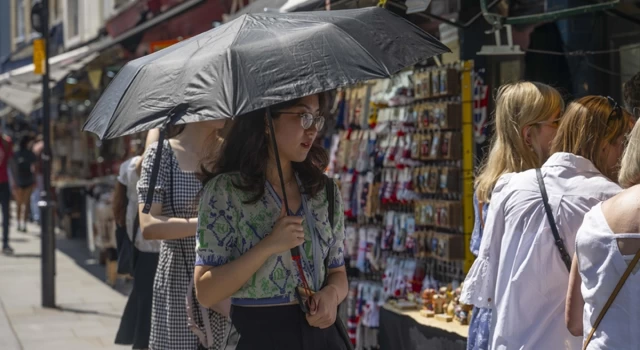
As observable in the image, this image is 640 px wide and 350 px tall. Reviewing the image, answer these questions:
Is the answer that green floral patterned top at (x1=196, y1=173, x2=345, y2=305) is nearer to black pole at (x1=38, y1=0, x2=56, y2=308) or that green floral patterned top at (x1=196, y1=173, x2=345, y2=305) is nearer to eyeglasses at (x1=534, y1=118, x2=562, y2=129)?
eyeglasses at (x1=534, y1=118, x2=562, y2=129)

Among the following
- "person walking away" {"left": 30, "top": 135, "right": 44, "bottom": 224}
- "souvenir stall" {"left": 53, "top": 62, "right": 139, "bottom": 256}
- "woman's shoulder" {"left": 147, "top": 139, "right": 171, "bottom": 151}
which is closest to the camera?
"woman's shoulder" {"left": 147, "top": 139, "right": 171, "bottom": 151}

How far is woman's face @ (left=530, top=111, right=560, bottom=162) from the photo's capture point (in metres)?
3.91

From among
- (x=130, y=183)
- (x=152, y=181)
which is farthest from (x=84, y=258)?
(x=152, y=181)

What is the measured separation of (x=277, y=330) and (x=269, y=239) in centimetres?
29

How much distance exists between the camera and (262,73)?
322 cm

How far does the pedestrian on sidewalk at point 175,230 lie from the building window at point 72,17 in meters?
19.9

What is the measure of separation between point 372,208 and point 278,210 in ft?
13.8

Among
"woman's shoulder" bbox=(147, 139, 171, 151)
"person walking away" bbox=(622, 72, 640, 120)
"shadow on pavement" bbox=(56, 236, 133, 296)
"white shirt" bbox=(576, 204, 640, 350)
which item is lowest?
"shadow on pavement" bbox=(56, 236, 133, 296)

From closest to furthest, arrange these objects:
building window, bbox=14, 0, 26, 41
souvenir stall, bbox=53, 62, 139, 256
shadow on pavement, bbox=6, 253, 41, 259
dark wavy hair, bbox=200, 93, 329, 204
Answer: dark wavy hair, bbox=200, 93, 329, 204 → souvenir stall, bbox=53, 62, 139, 256 → shadow on pavement, bbox=6, 253, 41, 259 → building window, bbox=14, 0, 26, 41

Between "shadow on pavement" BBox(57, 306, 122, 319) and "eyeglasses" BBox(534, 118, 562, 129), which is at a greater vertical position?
"eyeglasses" BBox(534, 118, 562, 129)

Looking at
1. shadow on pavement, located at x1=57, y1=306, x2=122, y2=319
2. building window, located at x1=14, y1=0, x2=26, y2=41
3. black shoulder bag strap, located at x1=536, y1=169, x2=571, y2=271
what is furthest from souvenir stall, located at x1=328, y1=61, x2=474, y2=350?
building window, located at x1=14, y1=0, x2=26, y2=41

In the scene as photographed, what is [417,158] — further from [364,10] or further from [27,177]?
[27,177]

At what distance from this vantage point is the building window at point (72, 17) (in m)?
23.8

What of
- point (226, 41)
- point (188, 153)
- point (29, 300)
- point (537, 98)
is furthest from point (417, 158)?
point (29, 300)
